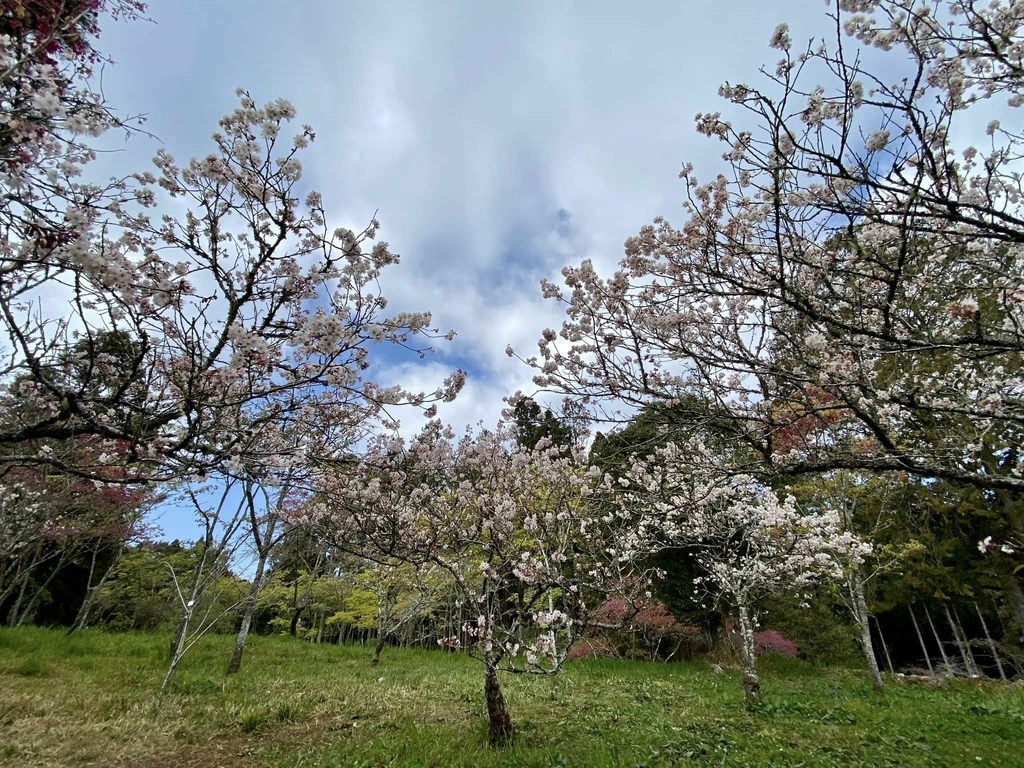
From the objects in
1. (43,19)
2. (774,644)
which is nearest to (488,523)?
(43,19)

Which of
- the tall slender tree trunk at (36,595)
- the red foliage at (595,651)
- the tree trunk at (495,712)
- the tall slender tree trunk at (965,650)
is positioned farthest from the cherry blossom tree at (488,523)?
the tall slender tree trunk at (965,650)

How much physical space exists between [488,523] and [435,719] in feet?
10.5

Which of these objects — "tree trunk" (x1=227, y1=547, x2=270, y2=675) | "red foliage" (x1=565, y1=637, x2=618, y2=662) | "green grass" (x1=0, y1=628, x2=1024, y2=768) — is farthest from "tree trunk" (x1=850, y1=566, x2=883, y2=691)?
"tree trunk" (x1=227, y1=547, x2=270, y2=675)

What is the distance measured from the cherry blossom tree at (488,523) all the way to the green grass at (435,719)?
1.05 metres

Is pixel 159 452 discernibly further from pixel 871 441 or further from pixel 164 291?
pixel 871 441

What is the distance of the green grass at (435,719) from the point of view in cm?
504

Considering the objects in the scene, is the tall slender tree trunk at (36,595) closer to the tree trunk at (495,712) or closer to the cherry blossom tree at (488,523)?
the cherry blossom tree at (488,523)

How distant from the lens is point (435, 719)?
6504mm

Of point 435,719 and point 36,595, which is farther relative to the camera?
point 36,595

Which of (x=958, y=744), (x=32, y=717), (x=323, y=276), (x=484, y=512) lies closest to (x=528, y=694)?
(x=484, y=512)

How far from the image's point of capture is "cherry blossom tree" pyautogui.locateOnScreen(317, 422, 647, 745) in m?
5.32

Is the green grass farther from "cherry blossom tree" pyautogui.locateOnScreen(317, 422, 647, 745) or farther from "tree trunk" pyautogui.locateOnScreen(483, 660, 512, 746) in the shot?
"cherry blossom tree" pyautogui.locateOnScreen(317, 422, 647, 745)

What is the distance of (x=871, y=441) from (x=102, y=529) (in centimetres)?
1927

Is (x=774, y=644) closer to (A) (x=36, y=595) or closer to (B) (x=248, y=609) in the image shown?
(B) (x=248, y=609)
